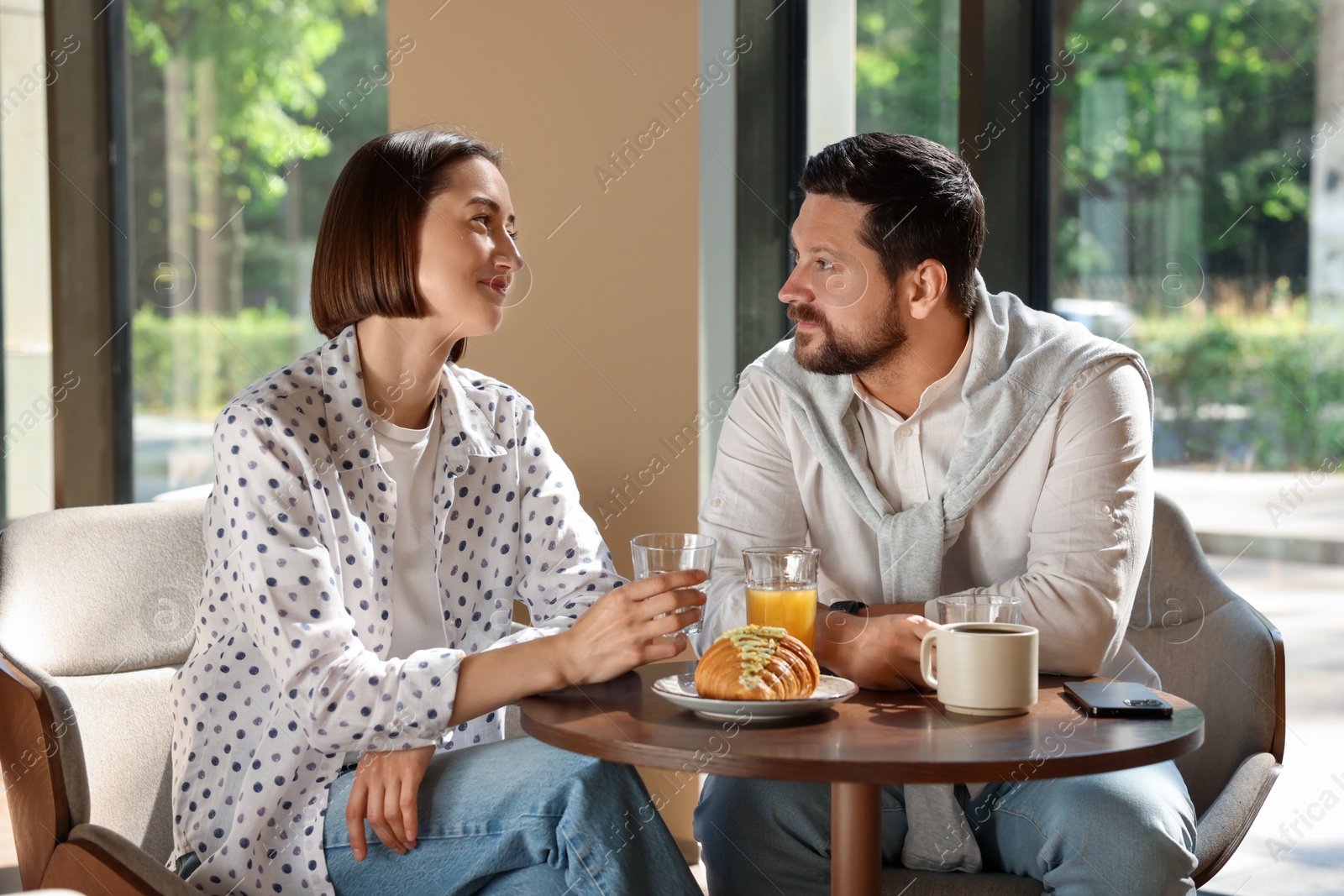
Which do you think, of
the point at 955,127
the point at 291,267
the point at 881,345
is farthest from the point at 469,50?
the point at 291,267

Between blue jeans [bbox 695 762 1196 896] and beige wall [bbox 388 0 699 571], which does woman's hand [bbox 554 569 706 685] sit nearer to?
blue jeans [bbox 695 762 1196 896]

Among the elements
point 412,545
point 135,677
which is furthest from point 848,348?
point 135,677

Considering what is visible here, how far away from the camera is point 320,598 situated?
55.2 inches

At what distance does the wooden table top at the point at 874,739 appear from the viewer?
3.52ft

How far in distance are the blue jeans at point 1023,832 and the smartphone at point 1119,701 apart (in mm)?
81

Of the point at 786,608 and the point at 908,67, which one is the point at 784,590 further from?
the point at 908,67

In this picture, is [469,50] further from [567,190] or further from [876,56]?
[876,56]

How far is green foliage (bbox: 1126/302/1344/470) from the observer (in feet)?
6.98

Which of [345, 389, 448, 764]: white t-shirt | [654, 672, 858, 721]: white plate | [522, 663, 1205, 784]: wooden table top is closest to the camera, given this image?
[522, 663, 1205, 784]: wooden table top

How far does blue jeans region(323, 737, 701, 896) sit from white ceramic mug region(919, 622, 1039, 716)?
36 centimetres

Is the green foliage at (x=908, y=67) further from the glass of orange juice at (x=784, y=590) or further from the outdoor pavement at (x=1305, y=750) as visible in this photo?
the glass of orange juice at (x=784, y=590)

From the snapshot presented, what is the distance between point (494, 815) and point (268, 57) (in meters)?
3.23

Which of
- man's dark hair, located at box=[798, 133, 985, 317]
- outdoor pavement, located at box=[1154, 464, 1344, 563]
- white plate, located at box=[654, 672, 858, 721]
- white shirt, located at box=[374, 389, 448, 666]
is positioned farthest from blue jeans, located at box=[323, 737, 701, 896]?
outdoor pavement, located at box=[1154, 464, 1344, 563]

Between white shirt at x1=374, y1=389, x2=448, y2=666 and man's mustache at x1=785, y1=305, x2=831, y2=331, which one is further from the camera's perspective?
man's mustache at x1=785, y1=305, x2=831, y2=331
